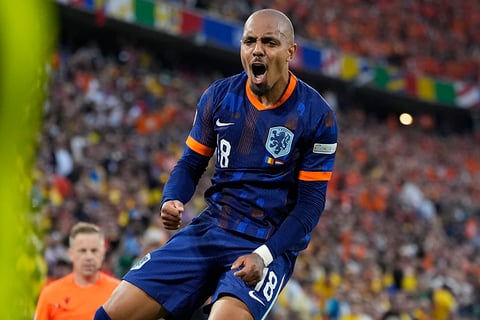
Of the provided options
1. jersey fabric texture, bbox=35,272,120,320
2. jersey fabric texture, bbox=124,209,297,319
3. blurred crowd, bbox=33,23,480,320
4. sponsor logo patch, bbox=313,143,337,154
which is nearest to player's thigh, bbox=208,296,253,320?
jersey fabric texture, bbox=124,209,297,319

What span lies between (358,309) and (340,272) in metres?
2.57

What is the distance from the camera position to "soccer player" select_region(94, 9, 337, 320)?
11.9 feet

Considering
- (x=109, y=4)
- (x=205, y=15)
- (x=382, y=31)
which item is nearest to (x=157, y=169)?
(x=109, y=4)

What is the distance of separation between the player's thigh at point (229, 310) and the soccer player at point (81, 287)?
2.36m

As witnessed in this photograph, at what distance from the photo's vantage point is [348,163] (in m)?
19.8

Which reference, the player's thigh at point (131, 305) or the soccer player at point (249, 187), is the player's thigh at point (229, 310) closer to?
the soccer player at point (249, 187)

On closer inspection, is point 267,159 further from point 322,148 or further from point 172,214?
point 172,214

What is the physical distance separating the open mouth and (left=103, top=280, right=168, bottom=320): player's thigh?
0.99 metres

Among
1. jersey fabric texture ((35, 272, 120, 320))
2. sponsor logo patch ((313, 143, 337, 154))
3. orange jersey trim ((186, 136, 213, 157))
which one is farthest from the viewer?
jersey fabric texture ((35, 272, 120, 320))

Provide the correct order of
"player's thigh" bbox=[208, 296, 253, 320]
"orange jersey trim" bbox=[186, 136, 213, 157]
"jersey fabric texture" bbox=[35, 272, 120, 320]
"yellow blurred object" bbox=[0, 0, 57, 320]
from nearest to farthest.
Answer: "yellow blurred object" bbox=[0, 0, 57, 320]
"player's thigh" bbox=[208, 296, 253, 320]
"orange jersey trim" bbox=[186, 136, 213, 157]
"jersey fabric texture" bbox=[35, 272, 120, 320]

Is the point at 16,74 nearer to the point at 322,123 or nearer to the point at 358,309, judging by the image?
the point at 322,123

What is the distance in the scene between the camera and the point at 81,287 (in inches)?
234

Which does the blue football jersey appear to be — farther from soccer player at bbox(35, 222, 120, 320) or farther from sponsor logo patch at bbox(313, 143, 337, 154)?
soccer player at bbox(35, 222, 120, 320)

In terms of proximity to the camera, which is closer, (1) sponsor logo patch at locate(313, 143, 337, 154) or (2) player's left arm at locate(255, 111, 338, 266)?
(2) player's left arm at locate(255, 111, 338, 266)
